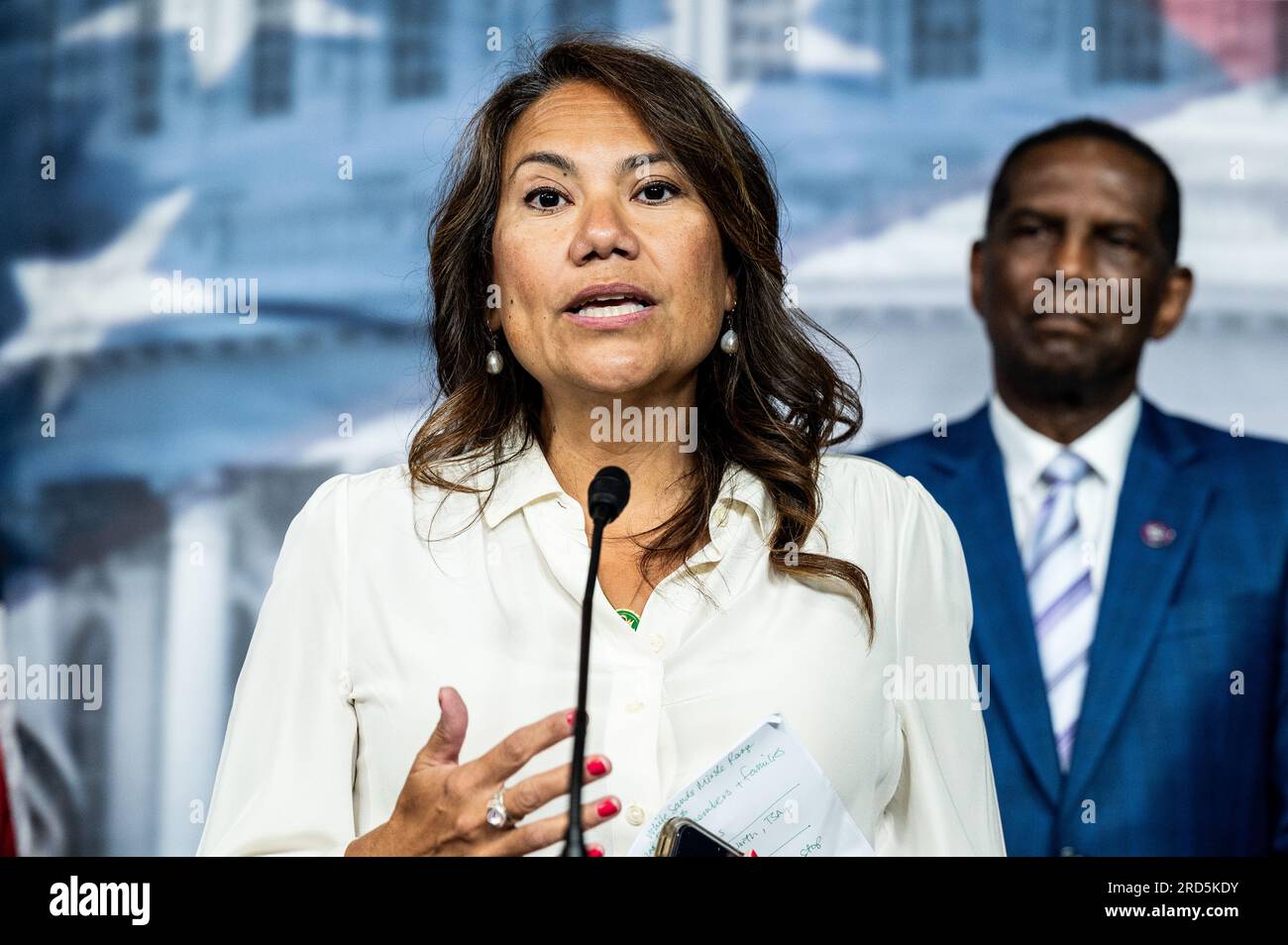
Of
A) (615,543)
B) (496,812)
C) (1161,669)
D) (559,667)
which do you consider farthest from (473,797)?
(1161,669)

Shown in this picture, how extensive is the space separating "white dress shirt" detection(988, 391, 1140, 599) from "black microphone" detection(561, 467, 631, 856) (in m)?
1.47

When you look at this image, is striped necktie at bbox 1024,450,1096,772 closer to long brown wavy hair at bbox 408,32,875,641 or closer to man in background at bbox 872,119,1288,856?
man in background at bbox 872,119,1288,856

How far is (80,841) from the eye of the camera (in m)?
3.10

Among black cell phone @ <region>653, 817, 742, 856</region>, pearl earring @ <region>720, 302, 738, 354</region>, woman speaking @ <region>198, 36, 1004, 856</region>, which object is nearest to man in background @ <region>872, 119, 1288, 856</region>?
woman speaking @ <region>198, 36, 1004, 856</region>

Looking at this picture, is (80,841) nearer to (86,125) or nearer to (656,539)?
(86,125)

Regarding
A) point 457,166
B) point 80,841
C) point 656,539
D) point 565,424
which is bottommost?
point 80,841

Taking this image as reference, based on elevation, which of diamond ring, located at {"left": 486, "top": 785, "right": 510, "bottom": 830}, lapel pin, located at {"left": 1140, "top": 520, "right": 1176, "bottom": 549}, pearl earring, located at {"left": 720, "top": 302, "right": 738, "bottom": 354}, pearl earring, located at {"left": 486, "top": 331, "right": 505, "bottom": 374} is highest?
pearl earring, located at {"left": 720, "top": 302, "right": 738, "bottom": 354}

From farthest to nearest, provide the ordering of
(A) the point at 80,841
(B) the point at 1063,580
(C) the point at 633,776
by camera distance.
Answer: (A) the point at 80,841 < (B) the point at 1063,580 < (C) the point at 633,776

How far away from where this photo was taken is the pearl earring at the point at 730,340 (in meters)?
2.13

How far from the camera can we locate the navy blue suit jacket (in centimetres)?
273

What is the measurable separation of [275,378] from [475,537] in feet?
4.41

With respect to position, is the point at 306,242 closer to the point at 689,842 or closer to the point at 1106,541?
the point at 1106,541
